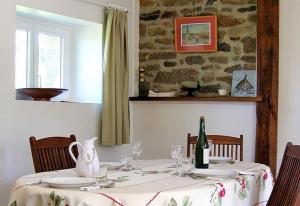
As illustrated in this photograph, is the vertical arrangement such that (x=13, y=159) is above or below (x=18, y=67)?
below

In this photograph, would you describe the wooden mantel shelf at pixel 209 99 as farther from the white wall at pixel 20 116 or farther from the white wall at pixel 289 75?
the white wall at pixel 20 116

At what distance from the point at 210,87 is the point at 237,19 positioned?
726 millimetres

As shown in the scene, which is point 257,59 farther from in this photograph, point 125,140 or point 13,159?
point 13,159


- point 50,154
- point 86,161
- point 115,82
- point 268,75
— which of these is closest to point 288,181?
point 86,161

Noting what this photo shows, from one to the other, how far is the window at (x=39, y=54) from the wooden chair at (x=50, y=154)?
1380 millimetres

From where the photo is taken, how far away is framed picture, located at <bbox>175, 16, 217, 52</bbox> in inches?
195

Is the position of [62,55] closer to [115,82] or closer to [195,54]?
[115,82]

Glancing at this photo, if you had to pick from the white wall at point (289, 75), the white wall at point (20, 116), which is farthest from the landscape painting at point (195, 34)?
the white wall at point (20, 116)

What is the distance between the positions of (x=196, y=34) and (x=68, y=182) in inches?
120

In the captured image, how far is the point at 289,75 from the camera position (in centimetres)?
466

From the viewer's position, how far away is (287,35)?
466 cm

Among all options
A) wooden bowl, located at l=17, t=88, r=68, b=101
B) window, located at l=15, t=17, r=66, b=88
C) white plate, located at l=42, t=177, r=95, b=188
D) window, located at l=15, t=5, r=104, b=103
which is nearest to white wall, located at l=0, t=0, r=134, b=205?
wooden bowl, located at l=17, t=88, r=68, b=101

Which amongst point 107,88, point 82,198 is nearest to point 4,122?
point 107,88

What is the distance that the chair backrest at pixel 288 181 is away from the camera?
2.44 m
